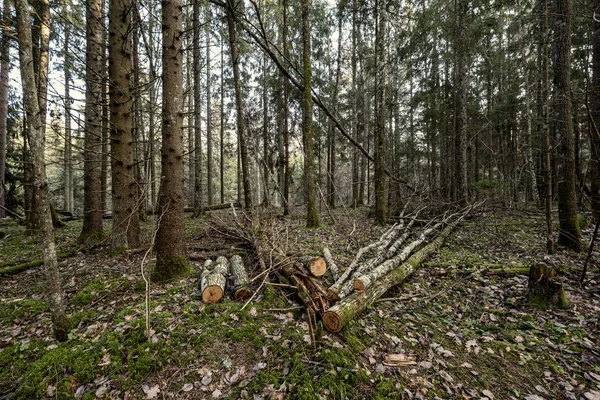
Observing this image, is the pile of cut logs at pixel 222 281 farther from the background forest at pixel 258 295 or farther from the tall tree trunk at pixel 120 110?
the tall tree trunk at pixel 120 110

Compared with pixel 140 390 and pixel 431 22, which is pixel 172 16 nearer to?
pixel 140 390

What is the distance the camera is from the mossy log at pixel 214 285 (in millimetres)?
4023

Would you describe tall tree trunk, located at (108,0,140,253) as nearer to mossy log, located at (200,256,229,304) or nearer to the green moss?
the green moss

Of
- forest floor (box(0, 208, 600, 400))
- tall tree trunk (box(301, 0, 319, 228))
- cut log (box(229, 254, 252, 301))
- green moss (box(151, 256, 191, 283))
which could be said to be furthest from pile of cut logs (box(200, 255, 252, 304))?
tall tree trunk (box(301, 0, 319, 228))

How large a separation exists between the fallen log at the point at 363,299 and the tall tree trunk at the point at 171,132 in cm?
294

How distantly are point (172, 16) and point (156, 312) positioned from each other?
15.7 feet

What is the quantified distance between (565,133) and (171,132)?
851cm

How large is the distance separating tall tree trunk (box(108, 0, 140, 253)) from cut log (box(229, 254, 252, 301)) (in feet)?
8.99

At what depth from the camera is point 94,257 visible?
6.27m

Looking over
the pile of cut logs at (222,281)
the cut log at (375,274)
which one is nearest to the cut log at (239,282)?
the pile of cut logs at (222,281)

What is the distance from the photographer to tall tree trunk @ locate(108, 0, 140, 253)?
5773 mm

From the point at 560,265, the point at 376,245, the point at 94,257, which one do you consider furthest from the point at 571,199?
the point at 94,257

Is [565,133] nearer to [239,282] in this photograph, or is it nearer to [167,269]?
[239,282]

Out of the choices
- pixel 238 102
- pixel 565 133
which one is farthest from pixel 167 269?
pixel 565 133
